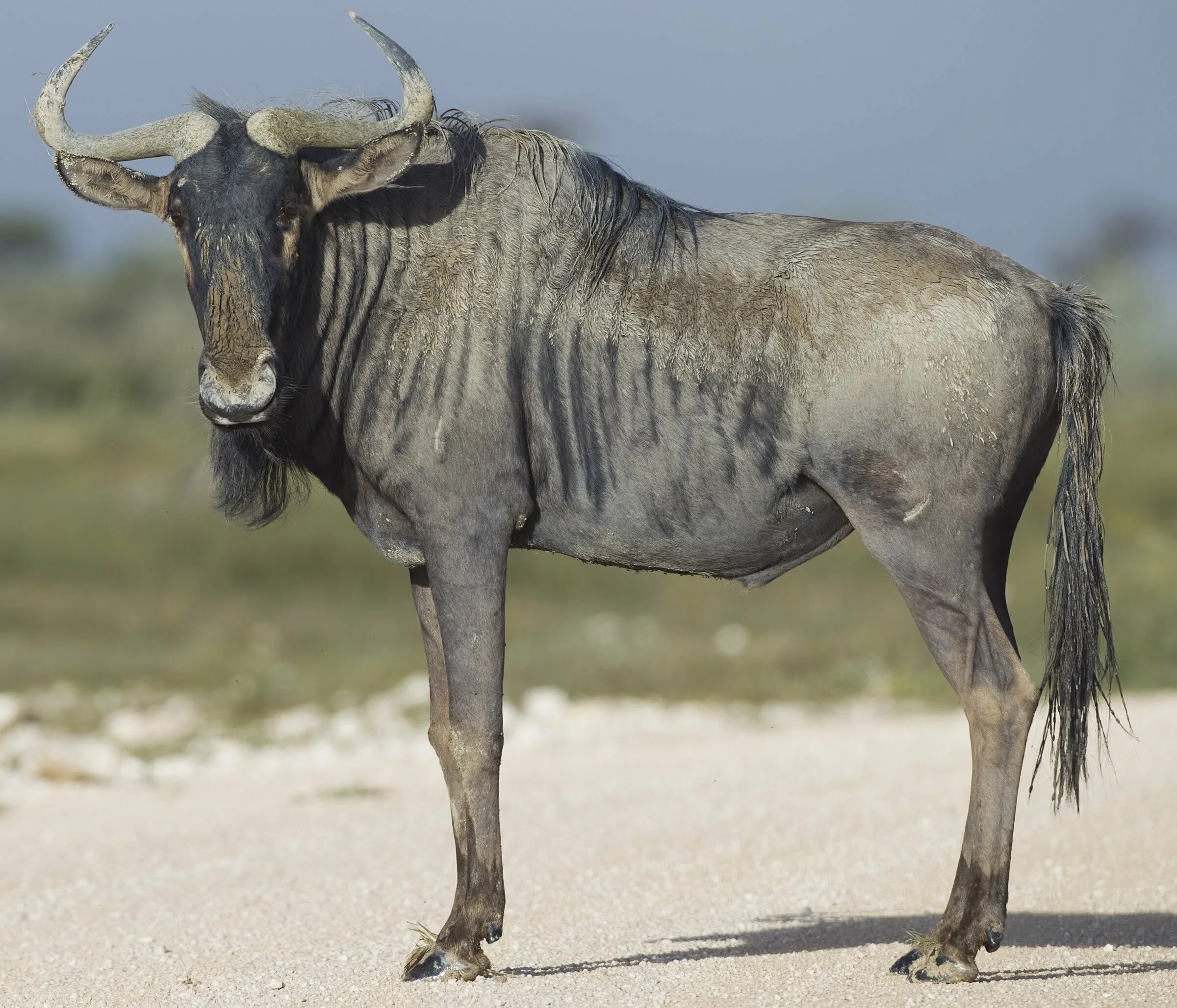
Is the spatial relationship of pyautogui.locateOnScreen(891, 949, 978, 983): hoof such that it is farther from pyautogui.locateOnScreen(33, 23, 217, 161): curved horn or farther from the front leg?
pyautogui.locateOnScreen(33, 23, 217, 161): curved horn

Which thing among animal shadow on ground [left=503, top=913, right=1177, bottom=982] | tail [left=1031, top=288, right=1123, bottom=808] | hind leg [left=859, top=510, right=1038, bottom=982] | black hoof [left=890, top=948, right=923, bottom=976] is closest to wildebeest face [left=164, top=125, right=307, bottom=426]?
hind leg [left=859, top=510, right=1038, bottom=982]

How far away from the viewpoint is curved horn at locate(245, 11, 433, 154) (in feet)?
20.5

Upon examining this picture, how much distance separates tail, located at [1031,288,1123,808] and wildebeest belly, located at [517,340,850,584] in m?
1.01

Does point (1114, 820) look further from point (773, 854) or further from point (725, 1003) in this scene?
point (725, 1003)

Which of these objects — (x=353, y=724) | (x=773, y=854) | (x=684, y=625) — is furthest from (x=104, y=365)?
(x=773, y=854)

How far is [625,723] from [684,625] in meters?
7.59

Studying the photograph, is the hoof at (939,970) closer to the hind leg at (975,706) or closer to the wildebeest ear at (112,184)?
the hind leg at (975,706)

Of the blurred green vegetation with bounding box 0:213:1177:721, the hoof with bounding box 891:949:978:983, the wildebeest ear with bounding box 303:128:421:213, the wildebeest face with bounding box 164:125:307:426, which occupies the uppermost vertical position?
the wildebeest ear with bounding box 303:128:421:213

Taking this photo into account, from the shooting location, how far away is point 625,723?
14602 mm

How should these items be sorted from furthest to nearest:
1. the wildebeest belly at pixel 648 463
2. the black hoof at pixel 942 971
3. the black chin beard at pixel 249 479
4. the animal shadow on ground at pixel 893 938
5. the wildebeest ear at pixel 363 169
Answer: the black chin beard at pixel 249 479 → the animal shadow on ground at pixel 893 938 → the wildebeest belly at pixel 648 463 → the wildebeest ear at pixel 363 169 → the black hoof at pixel 942 971

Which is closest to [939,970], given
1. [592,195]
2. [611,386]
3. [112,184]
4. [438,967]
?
[438,967]

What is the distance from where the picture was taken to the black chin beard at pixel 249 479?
272 inches

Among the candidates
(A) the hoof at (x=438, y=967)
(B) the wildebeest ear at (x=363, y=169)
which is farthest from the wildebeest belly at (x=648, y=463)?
(A) the hoof at (x=438, y=967)

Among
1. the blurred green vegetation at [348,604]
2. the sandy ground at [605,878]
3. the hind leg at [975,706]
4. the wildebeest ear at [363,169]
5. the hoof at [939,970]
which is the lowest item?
the blurred green vegetation at [348,604]
